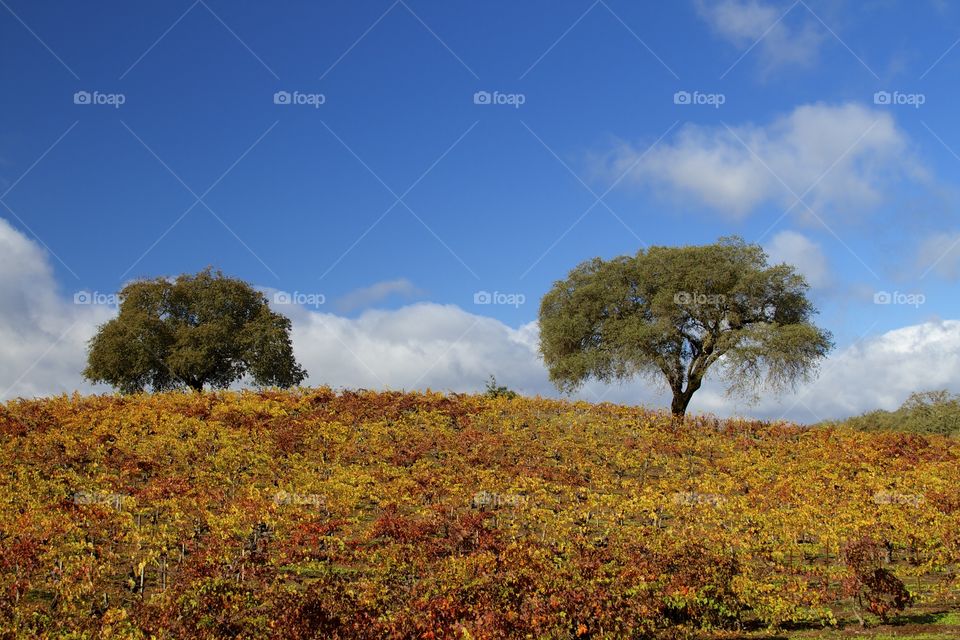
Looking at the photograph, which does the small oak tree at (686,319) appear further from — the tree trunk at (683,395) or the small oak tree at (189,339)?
the small oak tree at (189,339)

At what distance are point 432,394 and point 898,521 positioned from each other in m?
19.8

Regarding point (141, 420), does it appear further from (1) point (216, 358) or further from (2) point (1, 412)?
(1) point (216, 358)

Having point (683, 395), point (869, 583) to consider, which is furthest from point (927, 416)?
point (869, 583)

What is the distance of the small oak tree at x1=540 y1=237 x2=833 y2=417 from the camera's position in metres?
38.1

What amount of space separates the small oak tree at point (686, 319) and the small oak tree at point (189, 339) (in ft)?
63.9

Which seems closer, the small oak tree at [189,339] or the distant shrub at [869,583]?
the distant shrub at [869,583]

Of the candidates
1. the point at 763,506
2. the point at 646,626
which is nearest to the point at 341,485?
the point at 646,626

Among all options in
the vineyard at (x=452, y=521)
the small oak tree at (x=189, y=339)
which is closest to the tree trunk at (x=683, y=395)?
the vineyard at (x=452, y=521)

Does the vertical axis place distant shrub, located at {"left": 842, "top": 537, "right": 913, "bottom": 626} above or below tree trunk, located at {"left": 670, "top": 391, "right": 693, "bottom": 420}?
below

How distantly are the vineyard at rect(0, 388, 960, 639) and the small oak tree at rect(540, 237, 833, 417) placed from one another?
6045mm

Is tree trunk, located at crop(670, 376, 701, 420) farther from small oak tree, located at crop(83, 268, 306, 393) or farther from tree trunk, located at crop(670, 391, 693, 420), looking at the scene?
small oak tree, located at crop(83, 268, 306, 393)

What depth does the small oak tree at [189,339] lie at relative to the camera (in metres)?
45.8

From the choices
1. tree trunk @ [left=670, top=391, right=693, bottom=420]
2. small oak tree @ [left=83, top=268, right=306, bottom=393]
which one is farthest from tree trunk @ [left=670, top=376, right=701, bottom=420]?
small oak tree @ [left=83, top=268, right=306, bottom=393]

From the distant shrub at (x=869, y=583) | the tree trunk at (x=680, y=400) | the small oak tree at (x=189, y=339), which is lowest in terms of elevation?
the distant shrub at (x=869, y=583)
